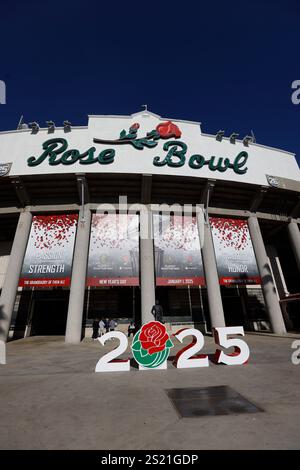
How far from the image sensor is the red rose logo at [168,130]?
2045cm

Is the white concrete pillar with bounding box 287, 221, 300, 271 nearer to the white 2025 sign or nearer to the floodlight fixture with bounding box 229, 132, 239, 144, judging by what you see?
the floodlight fixture with bounding box 229, 132, 239, 144

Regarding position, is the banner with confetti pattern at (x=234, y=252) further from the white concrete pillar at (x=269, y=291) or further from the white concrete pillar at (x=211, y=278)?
the white concrete pillar at (x=211, y=278)

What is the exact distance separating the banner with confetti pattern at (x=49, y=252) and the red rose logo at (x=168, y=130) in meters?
9.84

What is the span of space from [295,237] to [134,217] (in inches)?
579

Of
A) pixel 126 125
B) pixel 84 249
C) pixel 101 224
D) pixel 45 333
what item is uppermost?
pixel 126 125

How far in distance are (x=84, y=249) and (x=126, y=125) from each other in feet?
35.9

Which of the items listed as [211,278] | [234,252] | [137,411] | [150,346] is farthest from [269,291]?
[137,411]

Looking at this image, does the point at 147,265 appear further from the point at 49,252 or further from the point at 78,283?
the point at 49,252

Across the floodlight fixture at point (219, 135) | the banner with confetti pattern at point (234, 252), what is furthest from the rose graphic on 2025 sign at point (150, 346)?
the floodlight fixture at point (219, 135)

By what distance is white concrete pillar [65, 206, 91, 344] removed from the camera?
16.2 meters

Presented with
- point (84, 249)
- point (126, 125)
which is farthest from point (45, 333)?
point (126, 125)

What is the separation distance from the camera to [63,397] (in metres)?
5.43
